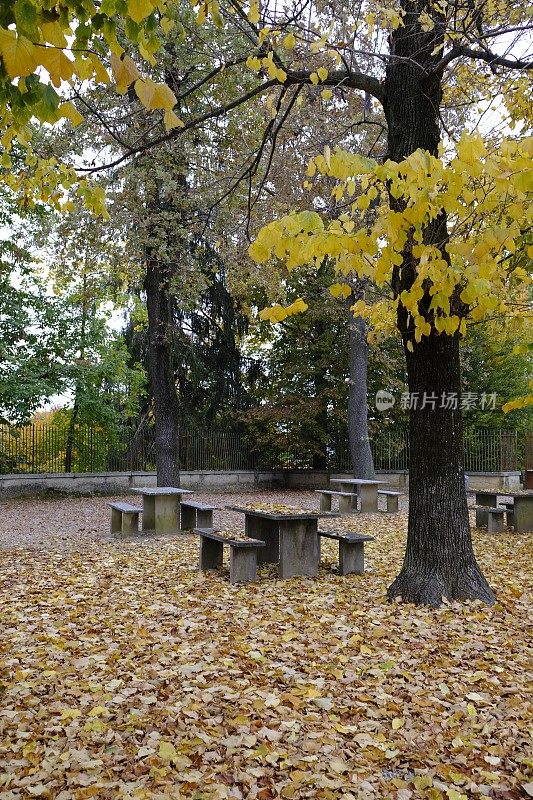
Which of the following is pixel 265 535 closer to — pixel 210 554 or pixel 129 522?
pixel 210 554

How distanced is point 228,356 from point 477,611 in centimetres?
1496

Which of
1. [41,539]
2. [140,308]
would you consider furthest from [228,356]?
[41,539]

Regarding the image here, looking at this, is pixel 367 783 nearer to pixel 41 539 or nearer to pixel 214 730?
pixel 214 730

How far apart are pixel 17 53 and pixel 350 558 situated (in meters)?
5.75

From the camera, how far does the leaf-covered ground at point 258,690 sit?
290 centimetres

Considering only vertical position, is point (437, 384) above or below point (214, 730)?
above

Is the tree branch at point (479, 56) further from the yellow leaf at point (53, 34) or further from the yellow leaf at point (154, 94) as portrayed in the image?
the yellow leaf at point (53, 34)

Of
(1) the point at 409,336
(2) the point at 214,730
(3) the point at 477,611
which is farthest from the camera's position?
(1) the point at 409,336

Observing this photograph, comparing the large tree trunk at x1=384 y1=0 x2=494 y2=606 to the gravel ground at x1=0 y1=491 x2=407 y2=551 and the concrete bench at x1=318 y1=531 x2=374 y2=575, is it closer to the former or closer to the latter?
the concrete bench at x1=318 y1=531 x2=374 y2=575

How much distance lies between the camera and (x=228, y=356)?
1972cm

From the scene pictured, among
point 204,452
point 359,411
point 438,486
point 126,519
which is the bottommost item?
point 126,519

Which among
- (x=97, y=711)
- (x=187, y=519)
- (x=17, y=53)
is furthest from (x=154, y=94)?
(x=187, y=519)

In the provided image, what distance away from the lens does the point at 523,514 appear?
1002 cm

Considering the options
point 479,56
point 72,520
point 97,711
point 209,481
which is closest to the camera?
point 97,711
